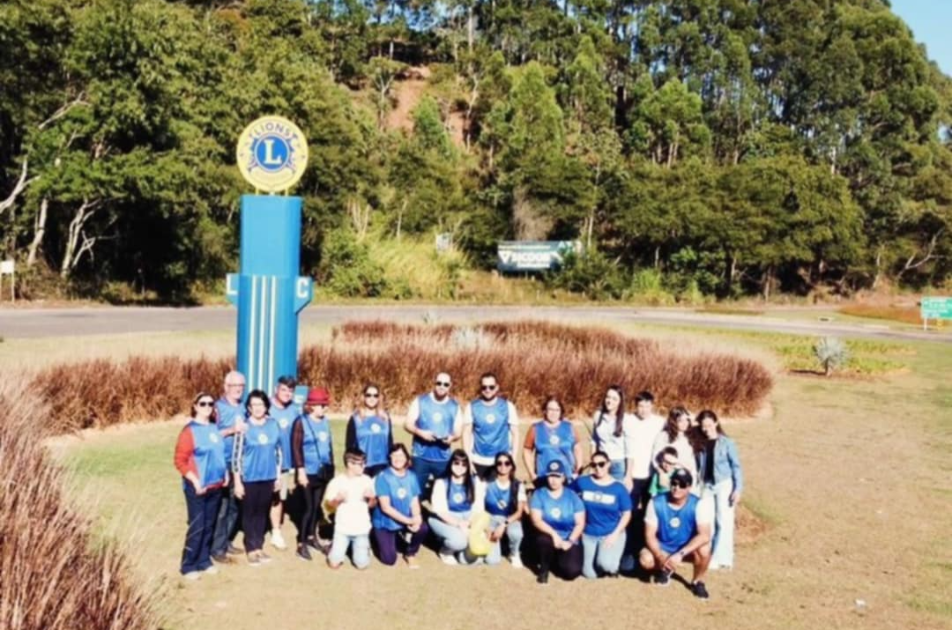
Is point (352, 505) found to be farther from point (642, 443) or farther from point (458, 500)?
point (642, 443)

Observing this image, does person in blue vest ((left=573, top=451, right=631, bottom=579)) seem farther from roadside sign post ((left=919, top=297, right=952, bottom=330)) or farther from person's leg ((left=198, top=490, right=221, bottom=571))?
roadside sign post ((left=919, top=297, right=952, bottom=330))

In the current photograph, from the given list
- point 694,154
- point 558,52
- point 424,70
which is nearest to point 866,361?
point 694,154

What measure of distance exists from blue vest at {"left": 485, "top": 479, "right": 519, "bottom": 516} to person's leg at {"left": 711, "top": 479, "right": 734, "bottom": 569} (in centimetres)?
166

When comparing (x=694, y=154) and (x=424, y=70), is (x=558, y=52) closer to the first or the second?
(x=424, y=70)

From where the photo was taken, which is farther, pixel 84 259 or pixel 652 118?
pixel 652 118

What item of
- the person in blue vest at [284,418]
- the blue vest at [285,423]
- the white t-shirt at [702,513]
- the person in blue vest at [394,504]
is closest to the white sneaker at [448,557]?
the person in blue vest at [394,504]

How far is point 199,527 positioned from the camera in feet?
21.5

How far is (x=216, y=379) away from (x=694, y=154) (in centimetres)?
5538

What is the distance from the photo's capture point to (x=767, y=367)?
636 inches

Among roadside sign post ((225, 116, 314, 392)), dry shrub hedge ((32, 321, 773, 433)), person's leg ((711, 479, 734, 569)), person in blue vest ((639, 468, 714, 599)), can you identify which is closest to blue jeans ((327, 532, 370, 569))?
person in blue vest ((639, 468, 714, 599))

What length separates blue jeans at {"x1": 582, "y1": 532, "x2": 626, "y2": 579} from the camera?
22.6 ft

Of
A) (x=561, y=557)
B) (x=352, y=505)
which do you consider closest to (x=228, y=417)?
(x=352, y=505)

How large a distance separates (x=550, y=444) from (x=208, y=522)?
2856 mm

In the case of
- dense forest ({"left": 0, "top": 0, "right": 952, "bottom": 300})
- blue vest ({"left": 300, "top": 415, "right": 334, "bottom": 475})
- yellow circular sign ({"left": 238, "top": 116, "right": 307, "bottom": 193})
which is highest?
dense forest ({"left": 0, "top": 0, "right": 952, "bottom": 300})
